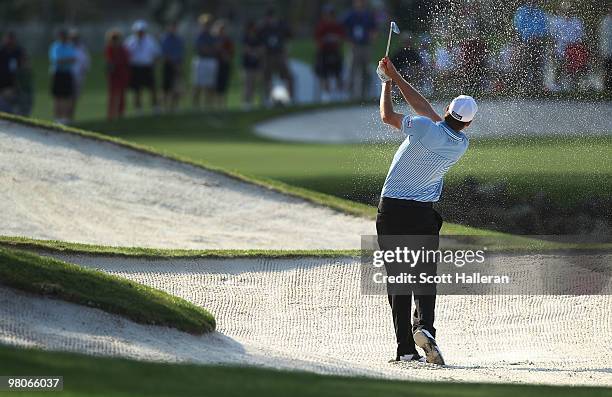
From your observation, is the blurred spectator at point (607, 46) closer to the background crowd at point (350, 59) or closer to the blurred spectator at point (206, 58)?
the background crowd at point (350, 59)

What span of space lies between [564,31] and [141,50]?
1535cm

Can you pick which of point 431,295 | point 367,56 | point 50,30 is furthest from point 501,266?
point 50,30

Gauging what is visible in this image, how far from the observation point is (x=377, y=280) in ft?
38.9

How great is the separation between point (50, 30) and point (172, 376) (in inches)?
1744

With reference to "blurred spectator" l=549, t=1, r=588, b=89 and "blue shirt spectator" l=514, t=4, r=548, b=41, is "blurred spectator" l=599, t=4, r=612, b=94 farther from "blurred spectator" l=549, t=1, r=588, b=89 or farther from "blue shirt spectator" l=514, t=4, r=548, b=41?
"blue shirt spectator" l=514, t=4, r=548, b=41

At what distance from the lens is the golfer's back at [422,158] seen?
9.17m

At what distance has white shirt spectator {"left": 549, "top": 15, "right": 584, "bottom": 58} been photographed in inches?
510

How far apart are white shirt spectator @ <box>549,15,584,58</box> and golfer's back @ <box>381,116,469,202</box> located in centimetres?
404

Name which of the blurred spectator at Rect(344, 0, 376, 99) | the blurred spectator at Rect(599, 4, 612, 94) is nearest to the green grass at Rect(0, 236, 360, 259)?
the blurred spectator at Rect(599, 4, 612, 94)

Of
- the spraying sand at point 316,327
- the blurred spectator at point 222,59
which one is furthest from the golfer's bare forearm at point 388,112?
the blurred spectator at point 222,59

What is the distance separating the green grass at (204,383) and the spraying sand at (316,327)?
713 mm

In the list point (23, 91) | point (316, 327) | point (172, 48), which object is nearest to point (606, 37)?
point (316, 327)

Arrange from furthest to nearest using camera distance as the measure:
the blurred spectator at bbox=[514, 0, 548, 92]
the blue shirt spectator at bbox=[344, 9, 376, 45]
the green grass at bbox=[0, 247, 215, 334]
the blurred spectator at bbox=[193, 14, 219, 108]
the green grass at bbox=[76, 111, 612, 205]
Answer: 1. the blurred spectator at bbox=[193, 14, 219, 108]
2. the blue shirt spectator at bbox=[344, 9, 376, 45]
3. the green grass at bbox=[76, 111, 612, 205]
4. the blurred spectator at bbox=[514, 0, 548, 92]
5. the green grass at bbox=[0, 247, 215, 334]

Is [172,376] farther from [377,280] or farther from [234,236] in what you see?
[234,236]
